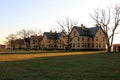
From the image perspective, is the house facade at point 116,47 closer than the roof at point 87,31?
Yes

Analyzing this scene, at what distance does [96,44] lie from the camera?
296ft

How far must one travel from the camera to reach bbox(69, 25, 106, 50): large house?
88.0 metres

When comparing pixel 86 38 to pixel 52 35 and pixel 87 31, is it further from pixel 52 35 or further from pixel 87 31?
pixel 52 35

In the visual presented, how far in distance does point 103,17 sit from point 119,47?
9707 millimetres

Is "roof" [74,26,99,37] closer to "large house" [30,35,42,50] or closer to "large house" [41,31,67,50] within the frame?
"large house" [41,31,67,50]

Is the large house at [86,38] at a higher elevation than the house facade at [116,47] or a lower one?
higher

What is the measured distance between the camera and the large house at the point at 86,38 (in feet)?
289

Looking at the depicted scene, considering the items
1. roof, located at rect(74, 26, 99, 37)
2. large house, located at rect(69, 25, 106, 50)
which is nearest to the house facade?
large house, located at rect(69, 25, 106, 50)

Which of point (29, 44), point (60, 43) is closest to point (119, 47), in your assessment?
point (60, 43)

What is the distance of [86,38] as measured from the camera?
3511 inches

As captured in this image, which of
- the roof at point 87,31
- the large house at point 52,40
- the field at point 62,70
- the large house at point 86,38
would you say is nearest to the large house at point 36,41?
the large house at point 52,40

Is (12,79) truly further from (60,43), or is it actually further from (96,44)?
(60,43)

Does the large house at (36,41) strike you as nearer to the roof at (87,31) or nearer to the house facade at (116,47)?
the roof at (87,31)

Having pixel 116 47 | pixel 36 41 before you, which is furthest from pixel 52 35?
pixel 116 47
